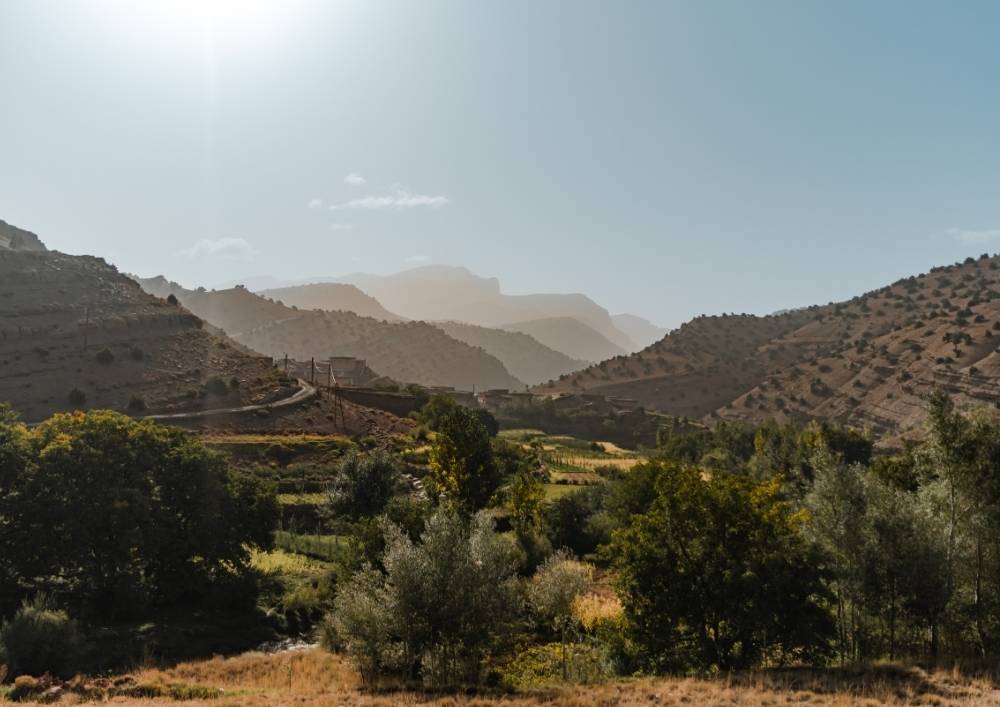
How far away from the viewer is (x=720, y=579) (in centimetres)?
2288

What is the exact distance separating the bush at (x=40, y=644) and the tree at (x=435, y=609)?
37.6ft

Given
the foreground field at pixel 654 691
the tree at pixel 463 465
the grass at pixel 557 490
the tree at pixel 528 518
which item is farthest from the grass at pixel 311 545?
the grass at pixel 557 490

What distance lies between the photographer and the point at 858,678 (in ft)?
64.8

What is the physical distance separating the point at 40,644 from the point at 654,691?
2325cm

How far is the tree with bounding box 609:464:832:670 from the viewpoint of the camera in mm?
22453

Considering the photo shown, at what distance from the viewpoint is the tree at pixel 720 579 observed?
73.7 ft

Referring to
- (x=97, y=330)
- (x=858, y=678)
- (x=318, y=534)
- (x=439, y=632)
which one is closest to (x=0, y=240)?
(x=97, y=330)

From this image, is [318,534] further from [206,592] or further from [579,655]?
[579,655]

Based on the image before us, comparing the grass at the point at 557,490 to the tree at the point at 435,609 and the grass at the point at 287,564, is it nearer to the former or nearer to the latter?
the grass at the point at 287,564

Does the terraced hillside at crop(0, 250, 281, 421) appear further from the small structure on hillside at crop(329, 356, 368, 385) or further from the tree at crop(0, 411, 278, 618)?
the tree at crop(0, 411, 278, 618)

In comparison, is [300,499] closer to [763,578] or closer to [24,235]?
[763,578]

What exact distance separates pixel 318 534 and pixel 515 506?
47.2ft

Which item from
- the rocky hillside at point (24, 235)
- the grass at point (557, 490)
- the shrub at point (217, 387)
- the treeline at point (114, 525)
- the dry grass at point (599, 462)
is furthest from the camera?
the rocky hillside at point (24, 235)

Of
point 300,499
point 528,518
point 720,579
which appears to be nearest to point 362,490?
point 528,518
